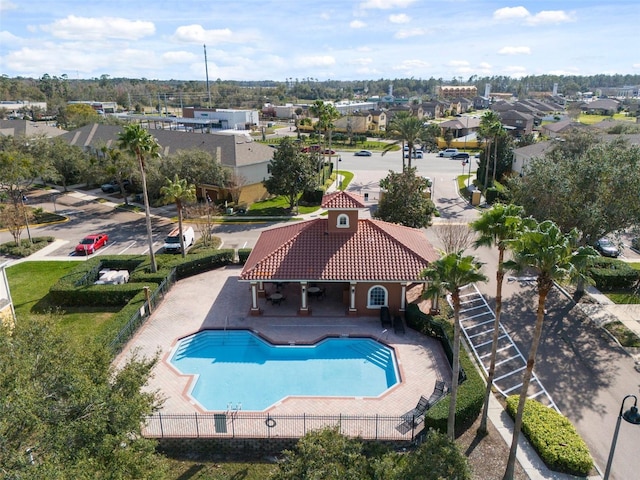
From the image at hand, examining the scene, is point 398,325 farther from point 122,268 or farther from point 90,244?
point 90,244

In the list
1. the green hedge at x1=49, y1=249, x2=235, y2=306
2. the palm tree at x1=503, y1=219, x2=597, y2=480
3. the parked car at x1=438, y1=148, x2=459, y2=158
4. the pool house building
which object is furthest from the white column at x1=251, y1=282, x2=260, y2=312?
the parked car at x1=438, y1=148, x2=459, y2=158

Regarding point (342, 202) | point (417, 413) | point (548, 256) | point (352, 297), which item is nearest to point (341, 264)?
point (352, 297)

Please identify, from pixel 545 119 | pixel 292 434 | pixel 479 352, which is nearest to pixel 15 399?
pixel 292 434

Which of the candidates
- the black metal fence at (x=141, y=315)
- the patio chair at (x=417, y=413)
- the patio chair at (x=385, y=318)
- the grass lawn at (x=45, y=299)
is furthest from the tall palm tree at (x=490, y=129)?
the grass lawn at (x=45, y=299)

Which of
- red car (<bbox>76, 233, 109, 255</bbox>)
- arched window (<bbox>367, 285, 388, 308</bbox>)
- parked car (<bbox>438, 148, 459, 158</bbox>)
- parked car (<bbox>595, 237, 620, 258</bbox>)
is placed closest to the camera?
arched window (<bbox>367, 285, 388, 308</bbox>)

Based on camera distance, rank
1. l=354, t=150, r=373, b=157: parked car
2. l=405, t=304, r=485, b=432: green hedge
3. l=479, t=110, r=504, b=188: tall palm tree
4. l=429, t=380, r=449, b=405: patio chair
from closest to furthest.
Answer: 1. l=405, t=304, r=485, b=432: green hedge
2. l=429, t=380, r=449, b=405: patio chair
3. l=479, t=110, r=504, b=188: tall palm tree
4. l=354, t=150, r=373, b=157: parked car

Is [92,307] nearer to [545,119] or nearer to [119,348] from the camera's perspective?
[119,348]

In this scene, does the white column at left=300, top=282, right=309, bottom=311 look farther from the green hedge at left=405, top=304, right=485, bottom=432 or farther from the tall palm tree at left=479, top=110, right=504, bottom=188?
the tall palm tree at left=479, top=110, right=504, bottom=188
